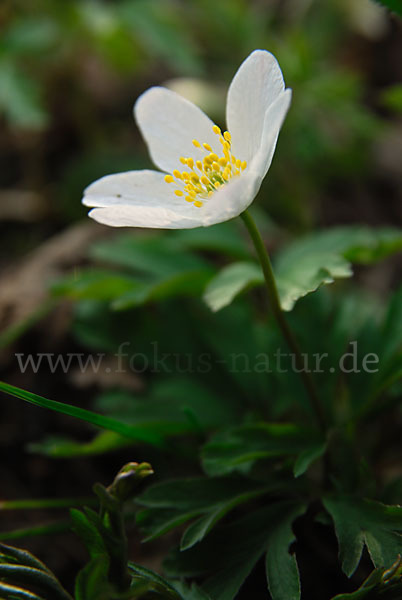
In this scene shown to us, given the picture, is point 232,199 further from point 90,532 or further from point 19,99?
point 19,99

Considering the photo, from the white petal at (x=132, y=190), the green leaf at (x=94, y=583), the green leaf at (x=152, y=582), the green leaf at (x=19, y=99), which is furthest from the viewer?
the green leaf at (x=19, y=99)

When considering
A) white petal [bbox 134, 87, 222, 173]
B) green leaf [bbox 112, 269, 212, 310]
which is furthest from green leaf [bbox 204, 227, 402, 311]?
white petal [bbox 134, 87, 222, 173]

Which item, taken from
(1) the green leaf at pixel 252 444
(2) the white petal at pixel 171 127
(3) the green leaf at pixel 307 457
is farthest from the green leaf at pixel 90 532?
(2) the white petal at pixel 171 127

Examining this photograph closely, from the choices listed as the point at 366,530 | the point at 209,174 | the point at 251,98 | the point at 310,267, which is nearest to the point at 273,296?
the point at 310,267

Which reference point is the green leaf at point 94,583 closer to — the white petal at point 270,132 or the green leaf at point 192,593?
the green leaf at point 192,593

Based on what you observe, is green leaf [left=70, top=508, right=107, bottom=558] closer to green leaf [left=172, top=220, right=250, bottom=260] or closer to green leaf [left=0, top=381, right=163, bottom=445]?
green leaf [left=0, top=381, right=163, bottom=445]

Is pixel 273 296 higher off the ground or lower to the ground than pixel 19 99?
lower
